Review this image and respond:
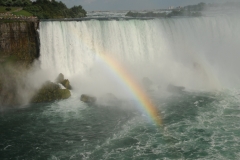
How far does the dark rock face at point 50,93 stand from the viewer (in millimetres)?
16906

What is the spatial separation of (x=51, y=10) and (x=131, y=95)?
2672cm

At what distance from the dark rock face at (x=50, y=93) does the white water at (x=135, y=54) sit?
1685 millimetres

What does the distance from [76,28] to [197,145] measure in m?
12.9

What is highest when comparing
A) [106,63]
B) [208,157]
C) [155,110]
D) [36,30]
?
[36,30]

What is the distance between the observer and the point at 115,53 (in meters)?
21.5

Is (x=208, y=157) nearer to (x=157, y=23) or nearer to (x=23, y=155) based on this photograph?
(x=23, y=155)

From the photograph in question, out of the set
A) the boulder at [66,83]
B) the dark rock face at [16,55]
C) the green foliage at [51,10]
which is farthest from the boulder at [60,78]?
the green foliage at [51,10]

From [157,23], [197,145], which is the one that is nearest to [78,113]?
[197,145]

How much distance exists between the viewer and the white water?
64.8ft

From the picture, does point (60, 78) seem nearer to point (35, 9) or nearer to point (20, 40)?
point (20, 40)

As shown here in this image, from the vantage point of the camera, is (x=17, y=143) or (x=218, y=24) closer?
(x=17, y=143)

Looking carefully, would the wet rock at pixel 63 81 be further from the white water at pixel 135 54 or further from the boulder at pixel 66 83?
the white water at pixel 135 54

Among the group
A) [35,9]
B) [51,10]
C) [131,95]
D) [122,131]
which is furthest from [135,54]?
[51,10]

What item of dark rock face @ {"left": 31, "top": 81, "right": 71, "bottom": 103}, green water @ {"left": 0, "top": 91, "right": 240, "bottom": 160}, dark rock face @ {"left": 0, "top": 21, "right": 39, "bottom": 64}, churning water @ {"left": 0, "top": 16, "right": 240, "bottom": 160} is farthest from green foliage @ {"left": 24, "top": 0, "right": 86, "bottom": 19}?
green water @ {"left": 0, "top": 91, "right": 240, "bottom": 160}
